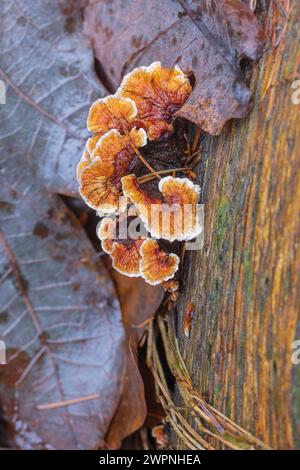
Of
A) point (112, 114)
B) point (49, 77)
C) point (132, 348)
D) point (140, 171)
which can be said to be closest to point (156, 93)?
point (112, 114)

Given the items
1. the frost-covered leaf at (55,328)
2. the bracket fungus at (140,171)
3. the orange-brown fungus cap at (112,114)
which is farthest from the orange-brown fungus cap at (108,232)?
the frost-covered leaf at (55,328)

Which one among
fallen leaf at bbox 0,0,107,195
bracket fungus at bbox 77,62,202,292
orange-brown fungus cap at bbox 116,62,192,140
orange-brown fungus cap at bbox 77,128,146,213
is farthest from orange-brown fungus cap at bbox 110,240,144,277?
fallen leaf at bbox 0,0,107,195

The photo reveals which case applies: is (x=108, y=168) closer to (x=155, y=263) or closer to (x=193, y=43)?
(x=155, y=263)

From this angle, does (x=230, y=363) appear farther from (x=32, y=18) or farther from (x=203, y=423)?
(x=32, y=18)

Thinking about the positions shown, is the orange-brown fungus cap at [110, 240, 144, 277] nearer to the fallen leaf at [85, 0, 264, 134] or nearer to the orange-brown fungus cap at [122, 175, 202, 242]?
the orange-brown fungus cap at [122, 175, 202, 242]

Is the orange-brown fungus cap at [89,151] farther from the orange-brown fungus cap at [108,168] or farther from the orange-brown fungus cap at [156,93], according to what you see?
the orange-brown fungus cap at [156,93]

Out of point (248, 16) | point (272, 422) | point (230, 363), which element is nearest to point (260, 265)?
point (230, 363)
